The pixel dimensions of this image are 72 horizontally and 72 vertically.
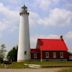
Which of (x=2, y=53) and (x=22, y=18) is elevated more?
(x=22, y=18)

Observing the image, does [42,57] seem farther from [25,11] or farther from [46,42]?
[25,11]

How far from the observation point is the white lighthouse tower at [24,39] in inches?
2335

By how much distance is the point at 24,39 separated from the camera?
59094mm

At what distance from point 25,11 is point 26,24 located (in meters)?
3.07

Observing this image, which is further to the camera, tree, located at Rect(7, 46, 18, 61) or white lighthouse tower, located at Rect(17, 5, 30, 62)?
tree, located at Rect(7, 46, 18, 61)

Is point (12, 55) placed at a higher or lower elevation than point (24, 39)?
lower

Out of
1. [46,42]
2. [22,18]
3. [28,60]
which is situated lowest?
[28,60]

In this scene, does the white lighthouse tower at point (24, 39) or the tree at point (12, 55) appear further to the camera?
the tree at point (12, 55)

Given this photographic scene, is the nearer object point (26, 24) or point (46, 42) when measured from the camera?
point (26, 24)

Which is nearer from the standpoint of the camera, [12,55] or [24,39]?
[24,39]

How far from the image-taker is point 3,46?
8438 cm

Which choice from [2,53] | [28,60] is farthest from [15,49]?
[28,60]

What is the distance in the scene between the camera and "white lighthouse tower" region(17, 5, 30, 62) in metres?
59.3

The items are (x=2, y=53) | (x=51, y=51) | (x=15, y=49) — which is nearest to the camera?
(x=51, y=51)
